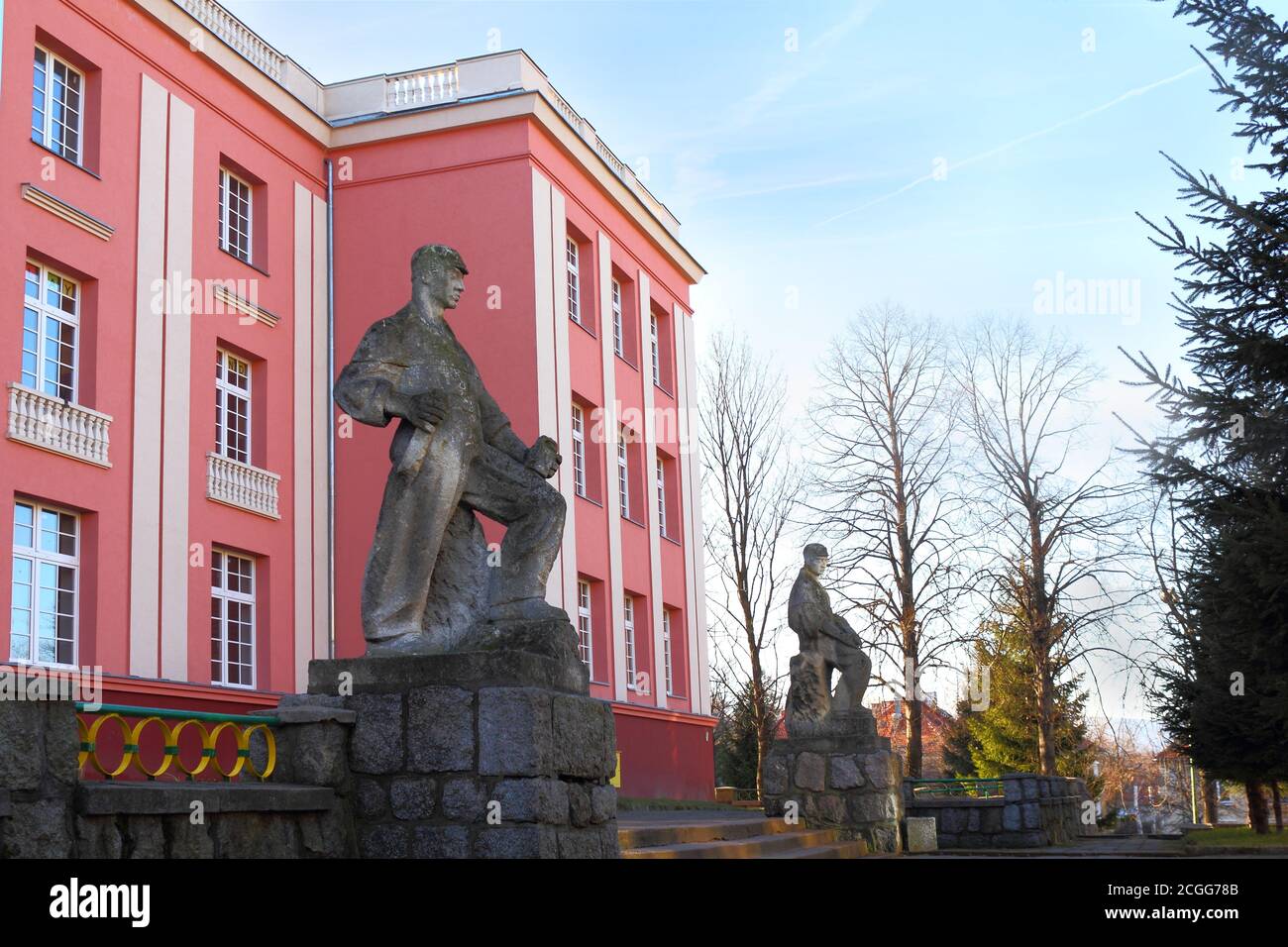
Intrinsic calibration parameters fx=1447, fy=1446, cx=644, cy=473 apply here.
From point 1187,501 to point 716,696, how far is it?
28787 mm

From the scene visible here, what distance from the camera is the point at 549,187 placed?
25.2 m

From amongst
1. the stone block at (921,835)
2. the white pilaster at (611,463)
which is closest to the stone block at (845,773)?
the stone block at (921,835)

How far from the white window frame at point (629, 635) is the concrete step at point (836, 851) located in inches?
521

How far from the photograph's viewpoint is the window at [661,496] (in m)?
30.1

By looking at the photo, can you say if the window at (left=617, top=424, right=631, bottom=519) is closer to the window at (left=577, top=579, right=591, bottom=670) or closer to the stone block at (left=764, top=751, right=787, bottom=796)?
the window at (left=577, top=579, right=591, bottom=670)

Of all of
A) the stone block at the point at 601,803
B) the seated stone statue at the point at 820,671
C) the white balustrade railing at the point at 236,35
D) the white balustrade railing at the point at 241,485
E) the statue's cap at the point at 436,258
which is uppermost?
the white balustrade railing at the point at 236,35

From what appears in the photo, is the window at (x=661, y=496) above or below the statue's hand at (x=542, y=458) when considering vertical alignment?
above

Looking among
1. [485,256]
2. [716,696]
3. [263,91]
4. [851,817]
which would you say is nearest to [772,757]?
[851,817]

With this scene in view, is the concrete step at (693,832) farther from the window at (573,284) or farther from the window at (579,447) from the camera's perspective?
the window at (573,284)

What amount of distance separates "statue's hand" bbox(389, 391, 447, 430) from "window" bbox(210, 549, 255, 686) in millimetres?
13878

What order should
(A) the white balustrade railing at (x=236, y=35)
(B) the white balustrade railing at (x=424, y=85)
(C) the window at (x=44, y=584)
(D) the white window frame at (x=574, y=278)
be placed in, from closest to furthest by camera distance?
(C) the window at (x=44, y=584) → (A) the white balustrade railing at (x=236, y=35) → (B) the white balustrade railing at (x=424, y=85) → (D) the white window frame at (x=574, y=278)

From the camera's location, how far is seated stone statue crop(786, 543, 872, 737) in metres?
15.1

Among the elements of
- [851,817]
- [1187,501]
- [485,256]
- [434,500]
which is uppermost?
[485,256]
